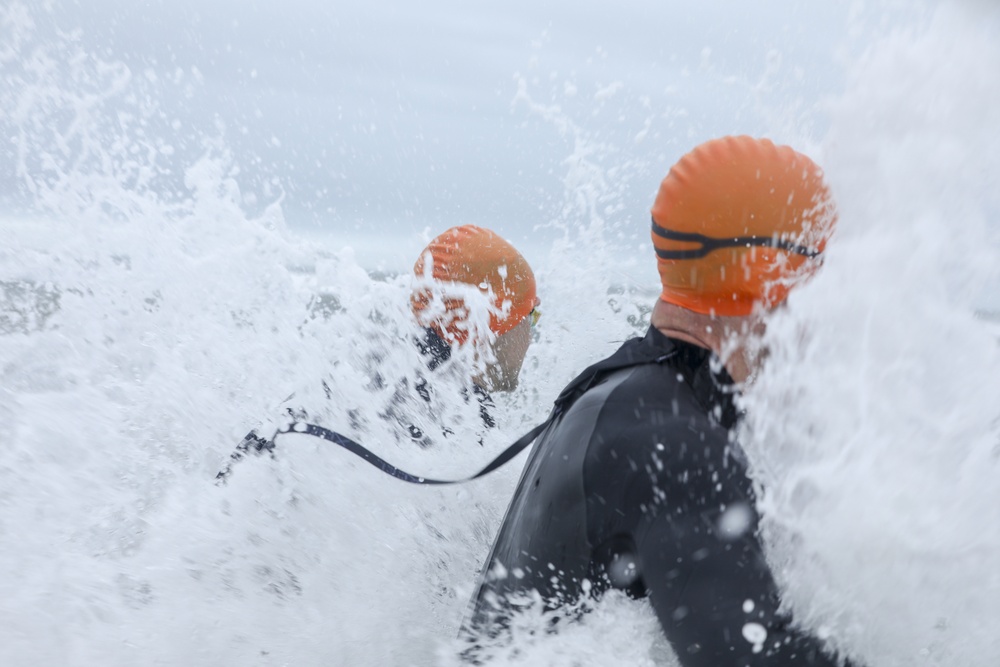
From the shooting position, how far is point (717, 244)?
1.74 meters

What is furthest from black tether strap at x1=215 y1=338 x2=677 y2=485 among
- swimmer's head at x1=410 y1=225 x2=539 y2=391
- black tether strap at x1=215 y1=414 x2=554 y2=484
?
swimmer's head at x1=410 y1=225 x2=539 y2=391

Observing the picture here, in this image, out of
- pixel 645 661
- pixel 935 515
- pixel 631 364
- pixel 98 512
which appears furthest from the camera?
pixel 98 512

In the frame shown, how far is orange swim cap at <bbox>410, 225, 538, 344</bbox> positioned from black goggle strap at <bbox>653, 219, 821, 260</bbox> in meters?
2.50

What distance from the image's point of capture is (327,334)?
4492mm

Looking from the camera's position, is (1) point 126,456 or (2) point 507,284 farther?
(2) point 507,284

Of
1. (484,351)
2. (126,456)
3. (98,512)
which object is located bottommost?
(98,512)

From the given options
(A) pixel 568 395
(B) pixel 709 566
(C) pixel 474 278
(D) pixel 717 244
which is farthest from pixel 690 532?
(C) pixel 474 278

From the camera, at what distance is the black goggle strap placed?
1.72m

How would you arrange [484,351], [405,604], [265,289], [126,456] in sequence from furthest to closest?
[265,289], [484,351], [126,456], [405,604]

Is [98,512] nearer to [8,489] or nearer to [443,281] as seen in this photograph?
[8,489]

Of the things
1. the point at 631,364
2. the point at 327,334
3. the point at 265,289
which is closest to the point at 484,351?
the point at 327,334

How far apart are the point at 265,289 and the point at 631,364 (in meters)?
3.82

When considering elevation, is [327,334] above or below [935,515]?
above

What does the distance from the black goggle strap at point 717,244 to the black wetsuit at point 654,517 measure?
0.21 meters
